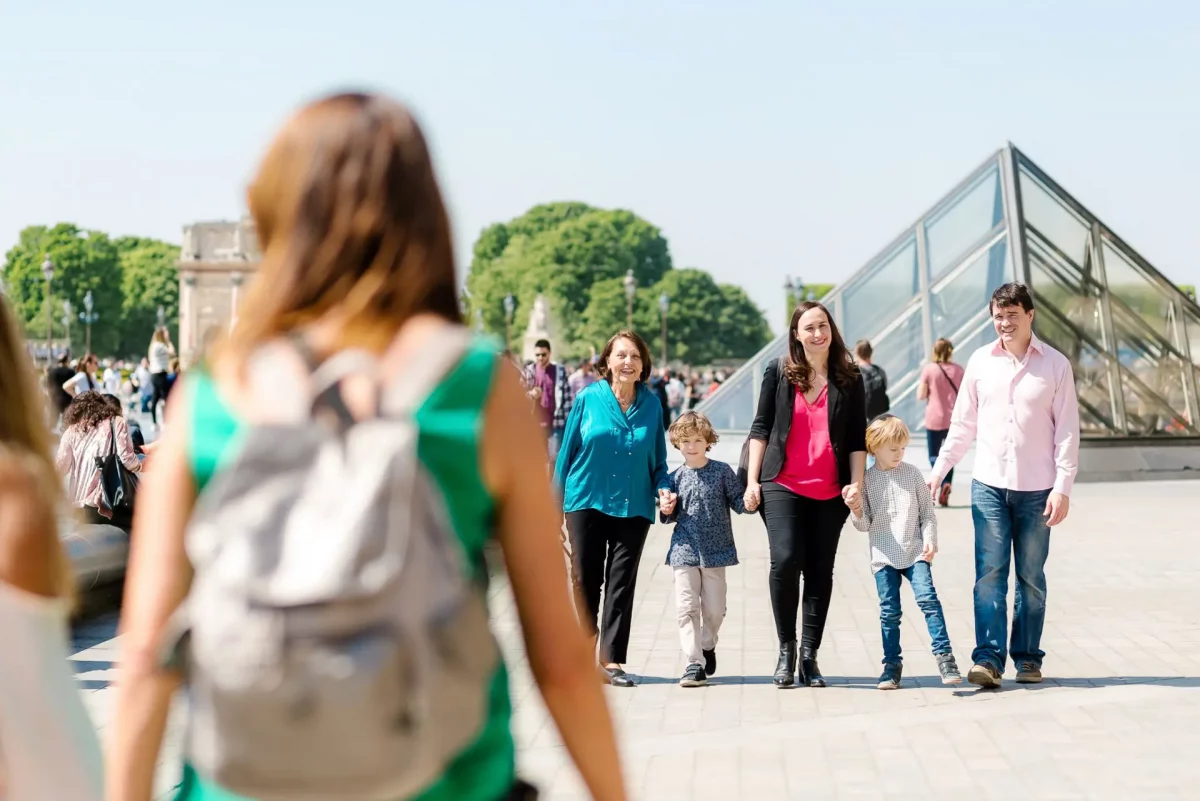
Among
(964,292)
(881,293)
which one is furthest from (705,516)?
(881,293)

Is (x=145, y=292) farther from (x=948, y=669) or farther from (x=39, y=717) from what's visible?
(x=39, y=717)

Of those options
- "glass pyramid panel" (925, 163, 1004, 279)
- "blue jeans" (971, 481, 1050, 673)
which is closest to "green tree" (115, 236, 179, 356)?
"glass pyramid panel" (925, 163, 1004, 279)

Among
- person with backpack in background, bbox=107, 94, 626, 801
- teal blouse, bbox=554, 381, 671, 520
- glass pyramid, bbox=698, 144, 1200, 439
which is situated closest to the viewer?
person with backpack in background, bbox=107, 94, 626, 801

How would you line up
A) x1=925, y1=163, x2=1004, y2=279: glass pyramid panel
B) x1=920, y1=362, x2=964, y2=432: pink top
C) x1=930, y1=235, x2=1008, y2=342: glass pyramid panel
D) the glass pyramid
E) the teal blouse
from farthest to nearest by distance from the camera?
x1=925, y1=163, x2=1004, y2=279: glass pyramid panel, x1=930, y1=235, x2=1008, y2=342: glass pyramid panel, the glass pyramid, x1=920, y1=362, x2=964, y2=432: pink top, the teal blouse

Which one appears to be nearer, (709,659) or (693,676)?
(693,676)

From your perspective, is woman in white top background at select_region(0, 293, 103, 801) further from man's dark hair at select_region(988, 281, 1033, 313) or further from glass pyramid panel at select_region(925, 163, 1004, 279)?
glass pyramid panel at select_region(925, 163, 1004, 279)

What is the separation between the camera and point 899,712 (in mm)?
6957

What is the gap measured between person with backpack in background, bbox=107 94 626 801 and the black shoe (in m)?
5.83

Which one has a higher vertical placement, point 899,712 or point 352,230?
point 352,230

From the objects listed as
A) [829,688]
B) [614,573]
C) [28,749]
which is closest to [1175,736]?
[829,688]

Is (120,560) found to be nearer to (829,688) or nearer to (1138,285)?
(829,688)

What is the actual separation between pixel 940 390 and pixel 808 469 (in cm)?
971

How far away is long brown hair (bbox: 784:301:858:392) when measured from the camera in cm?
762

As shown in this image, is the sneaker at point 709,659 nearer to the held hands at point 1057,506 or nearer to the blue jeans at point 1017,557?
the blue jeans at point 1017,557
